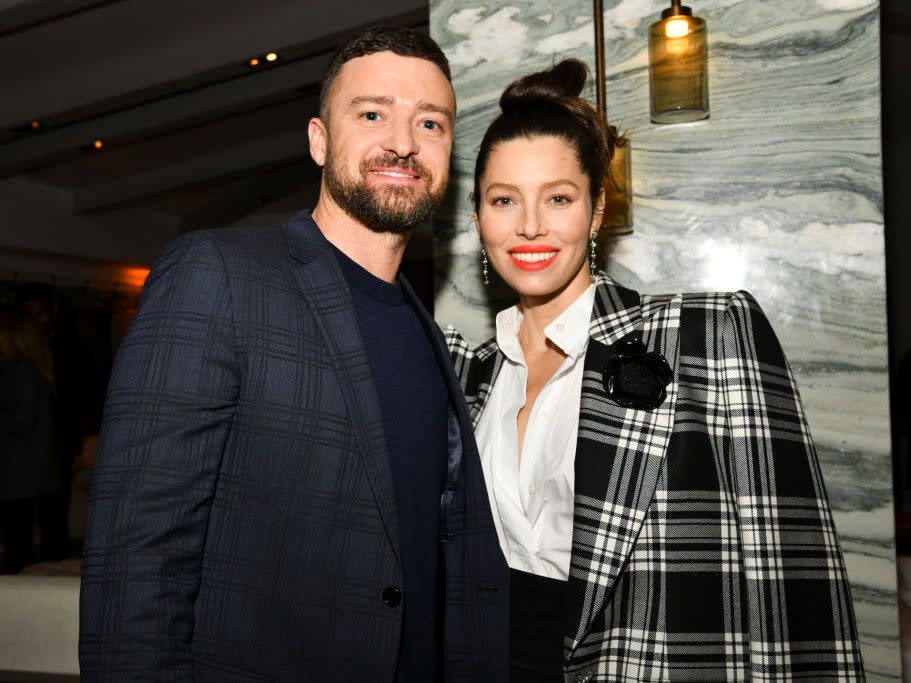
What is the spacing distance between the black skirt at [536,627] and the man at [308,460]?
44mm

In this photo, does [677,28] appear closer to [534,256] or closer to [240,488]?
[534,256]

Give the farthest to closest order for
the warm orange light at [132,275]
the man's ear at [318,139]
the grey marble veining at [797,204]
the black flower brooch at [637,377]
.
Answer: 1. the warm orange light at [132,275]
2. the grey marble veining at [797,204]
3. the man's ear at [318,139]
4. the black flower brooch at [637,377]

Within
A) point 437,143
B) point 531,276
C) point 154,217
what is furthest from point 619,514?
point 154,217

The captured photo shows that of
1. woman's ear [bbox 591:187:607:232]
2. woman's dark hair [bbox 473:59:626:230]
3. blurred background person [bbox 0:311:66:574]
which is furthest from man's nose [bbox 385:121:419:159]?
blurred background person [bbox 0:311:66:574]

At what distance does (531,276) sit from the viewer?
1798mm

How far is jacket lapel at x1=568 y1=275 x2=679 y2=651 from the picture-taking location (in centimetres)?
154

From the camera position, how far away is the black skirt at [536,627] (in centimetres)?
161

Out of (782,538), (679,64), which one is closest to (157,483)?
(782,538)

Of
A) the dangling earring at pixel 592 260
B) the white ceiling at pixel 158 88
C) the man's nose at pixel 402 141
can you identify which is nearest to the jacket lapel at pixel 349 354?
the man's nose at pixel 402 141

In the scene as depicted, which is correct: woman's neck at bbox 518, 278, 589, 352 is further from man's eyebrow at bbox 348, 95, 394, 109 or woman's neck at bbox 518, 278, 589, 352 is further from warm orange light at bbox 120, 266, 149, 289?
warm orange light at bbox 120, 266, 149, 289

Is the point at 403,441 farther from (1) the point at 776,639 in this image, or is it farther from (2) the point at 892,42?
(2) the point at 892,42

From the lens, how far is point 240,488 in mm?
1344

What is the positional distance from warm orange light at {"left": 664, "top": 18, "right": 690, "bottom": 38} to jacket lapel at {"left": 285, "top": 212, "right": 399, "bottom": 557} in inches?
43.8

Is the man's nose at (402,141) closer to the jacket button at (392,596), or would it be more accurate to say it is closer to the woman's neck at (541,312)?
the woman's neck at (541,312)
